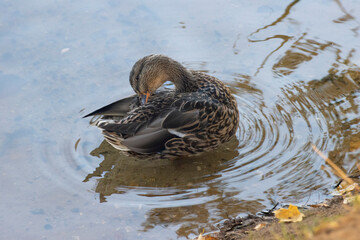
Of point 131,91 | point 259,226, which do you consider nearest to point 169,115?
point 131,91

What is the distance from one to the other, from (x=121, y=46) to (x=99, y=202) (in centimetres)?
255

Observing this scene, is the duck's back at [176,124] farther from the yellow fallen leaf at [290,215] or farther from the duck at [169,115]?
the yellow fallen leaf at [290,215]

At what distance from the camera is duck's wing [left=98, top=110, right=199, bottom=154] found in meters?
4.89

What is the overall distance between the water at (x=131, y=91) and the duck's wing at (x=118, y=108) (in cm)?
42

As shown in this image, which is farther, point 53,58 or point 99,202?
point 53,58

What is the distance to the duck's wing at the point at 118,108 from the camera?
5262mm

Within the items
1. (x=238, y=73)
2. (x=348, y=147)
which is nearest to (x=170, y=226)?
(x=348, y=147)

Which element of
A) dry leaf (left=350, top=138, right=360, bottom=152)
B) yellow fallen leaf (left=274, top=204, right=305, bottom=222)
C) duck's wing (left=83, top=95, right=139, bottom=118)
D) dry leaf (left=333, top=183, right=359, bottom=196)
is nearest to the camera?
yellow fallen leaf (left=274, top=204, right=305, bottom=222)

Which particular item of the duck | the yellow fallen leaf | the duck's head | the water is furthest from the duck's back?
the yellow fallen leaf

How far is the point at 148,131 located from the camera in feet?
16.1

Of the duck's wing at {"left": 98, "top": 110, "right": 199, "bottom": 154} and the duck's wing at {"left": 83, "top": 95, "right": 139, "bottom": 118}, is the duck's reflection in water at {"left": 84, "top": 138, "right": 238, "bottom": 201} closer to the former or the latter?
the duck's wing at {"left": 98, "top": 110, "right": 199, "bottom": 154}

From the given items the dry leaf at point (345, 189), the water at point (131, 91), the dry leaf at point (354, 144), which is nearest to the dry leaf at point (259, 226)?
the water at point (131, 91)

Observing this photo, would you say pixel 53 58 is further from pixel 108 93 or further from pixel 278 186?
pixel 278 186

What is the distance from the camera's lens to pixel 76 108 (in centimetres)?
584
